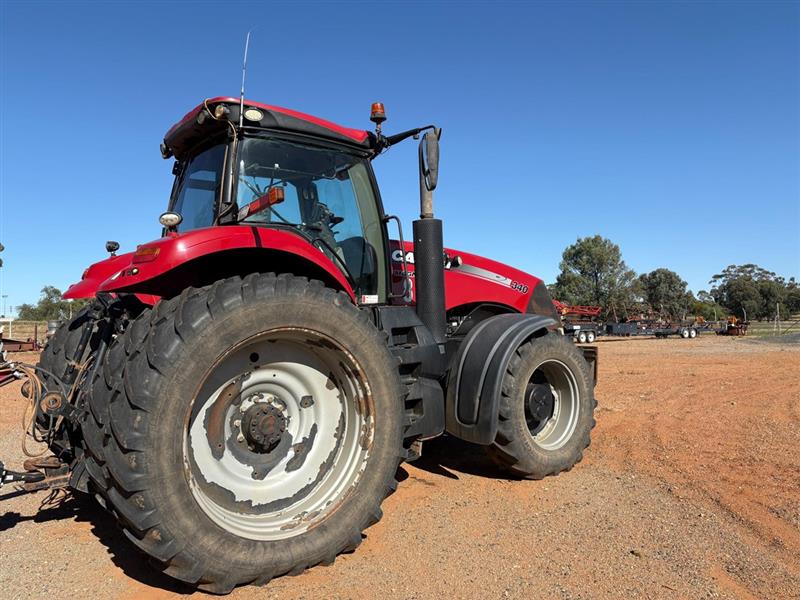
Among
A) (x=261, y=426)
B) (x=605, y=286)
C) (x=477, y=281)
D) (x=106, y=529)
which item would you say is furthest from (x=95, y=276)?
(x=605, y=286)

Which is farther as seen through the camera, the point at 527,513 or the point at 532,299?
the point at 532,299

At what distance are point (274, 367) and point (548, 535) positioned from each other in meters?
1.90

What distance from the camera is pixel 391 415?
3.29m

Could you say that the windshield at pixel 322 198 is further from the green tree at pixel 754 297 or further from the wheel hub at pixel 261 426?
the green tree at pixel 754 297

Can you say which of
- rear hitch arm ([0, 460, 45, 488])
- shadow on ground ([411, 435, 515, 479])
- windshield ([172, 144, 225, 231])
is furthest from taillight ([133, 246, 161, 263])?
shadow on ground ([411, 435, 515, 479])

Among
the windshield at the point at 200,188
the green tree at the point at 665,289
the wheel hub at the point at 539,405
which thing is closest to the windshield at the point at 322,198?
the windshield at the point at 200,188

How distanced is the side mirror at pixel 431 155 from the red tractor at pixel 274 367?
0.05 feet

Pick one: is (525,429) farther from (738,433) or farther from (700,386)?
(700,386)

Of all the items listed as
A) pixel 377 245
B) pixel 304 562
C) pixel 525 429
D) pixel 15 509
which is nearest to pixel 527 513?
pixel 525 429

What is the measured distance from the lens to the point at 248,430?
311cm

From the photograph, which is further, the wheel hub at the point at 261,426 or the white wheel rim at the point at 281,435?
the wheel hub at the point at 261,426

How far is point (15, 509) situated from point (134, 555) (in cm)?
139

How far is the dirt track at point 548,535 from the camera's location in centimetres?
277

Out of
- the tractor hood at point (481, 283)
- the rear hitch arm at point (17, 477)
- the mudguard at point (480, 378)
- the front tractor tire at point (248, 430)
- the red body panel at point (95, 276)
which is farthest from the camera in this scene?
the tractor hood at point (481, 283)
